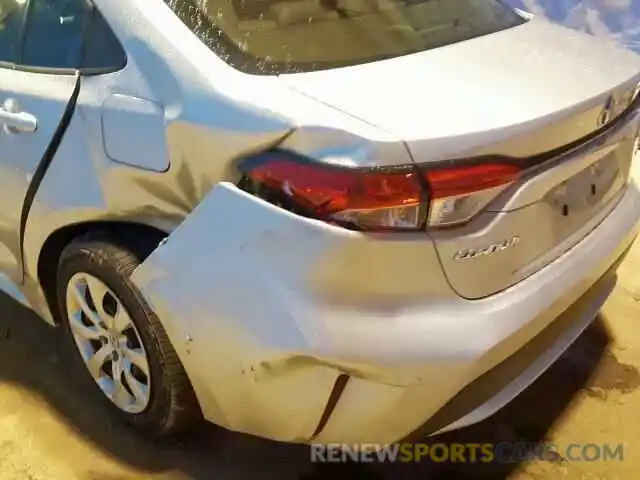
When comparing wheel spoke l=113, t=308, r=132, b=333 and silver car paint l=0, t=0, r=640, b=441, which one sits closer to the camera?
silver car paint l=0, t=0, r=640, b=441

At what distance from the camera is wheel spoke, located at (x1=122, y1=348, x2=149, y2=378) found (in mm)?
1942

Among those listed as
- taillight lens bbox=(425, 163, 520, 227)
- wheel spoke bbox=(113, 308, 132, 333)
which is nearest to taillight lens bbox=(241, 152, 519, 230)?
taillight lens bbox=(425, 163, 520, 227)

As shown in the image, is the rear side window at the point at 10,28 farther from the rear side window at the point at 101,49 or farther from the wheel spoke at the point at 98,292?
the wheel spoke at the point at 98,292

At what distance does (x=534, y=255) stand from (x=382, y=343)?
0.39 m

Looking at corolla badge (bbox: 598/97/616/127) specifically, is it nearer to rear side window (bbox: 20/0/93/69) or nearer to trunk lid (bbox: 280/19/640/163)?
trunk lid (bbox: 280/19/640/163)

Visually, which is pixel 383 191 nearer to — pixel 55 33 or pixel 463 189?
pixel 463 189

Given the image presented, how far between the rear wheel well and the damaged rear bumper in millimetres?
110

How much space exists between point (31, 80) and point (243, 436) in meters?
1.05

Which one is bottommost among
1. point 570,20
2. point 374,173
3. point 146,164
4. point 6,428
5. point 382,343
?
point 6,428

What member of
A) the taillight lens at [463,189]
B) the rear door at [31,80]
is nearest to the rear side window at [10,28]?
the rear door at [31,80]

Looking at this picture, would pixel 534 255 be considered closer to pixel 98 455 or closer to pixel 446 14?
pixel 446 14

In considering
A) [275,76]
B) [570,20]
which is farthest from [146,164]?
[570,20]

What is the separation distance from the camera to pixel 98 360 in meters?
2.12

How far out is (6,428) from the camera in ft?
7.23
